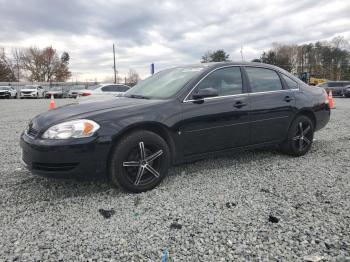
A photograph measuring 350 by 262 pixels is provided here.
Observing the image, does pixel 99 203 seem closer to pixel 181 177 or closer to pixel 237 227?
pixel 181 177

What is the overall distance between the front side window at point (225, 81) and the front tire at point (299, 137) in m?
1.24

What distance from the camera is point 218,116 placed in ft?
12.2

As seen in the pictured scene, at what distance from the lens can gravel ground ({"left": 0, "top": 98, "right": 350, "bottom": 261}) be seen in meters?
2.17

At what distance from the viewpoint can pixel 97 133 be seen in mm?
2967

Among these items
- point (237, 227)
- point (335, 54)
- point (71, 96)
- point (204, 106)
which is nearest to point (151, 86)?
point (204, 106)

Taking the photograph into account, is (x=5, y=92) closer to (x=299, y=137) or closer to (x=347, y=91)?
(x=299, y=137)

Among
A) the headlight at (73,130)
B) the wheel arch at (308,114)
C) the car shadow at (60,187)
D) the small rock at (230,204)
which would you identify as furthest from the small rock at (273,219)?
the wheel arch at (308,114)

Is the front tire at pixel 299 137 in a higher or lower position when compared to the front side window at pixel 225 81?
lower

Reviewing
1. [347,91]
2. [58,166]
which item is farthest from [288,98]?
[347,91]

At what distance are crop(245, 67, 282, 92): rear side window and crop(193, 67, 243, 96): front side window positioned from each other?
22cm

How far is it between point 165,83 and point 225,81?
83 cm

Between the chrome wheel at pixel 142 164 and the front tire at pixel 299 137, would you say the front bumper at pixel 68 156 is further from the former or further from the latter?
the front tire at pixel 299 137

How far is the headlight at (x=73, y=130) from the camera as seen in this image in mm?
2922

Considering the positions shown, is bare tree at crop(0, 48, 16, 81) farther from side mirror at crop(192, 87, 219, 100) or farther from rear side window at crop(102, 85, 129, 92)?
side mirror at crop(192, 87, 219, 100)
